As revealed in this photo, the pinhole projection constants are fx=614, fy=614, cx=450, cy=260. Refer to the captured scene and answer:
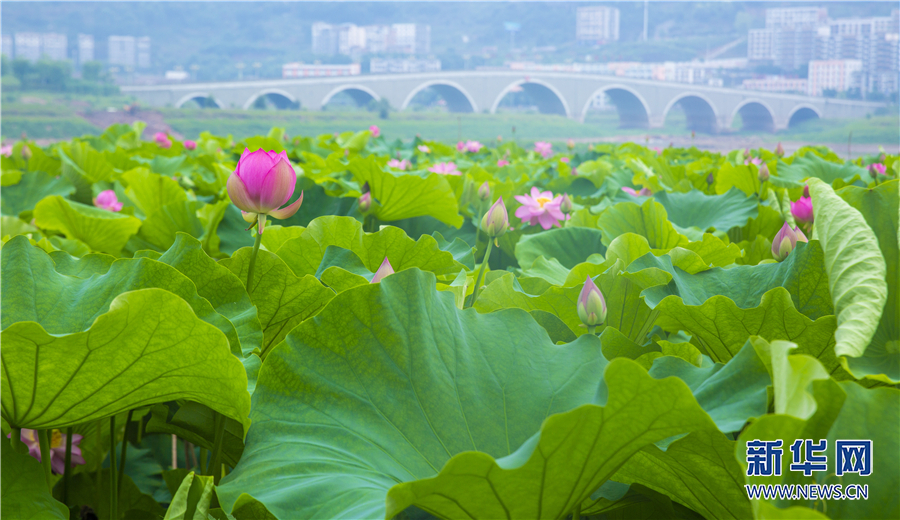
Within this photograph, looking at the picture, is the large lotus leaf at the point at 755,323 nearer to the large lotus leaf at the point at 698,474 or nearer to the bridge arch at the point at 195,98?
the large lotus leaf at the point at 698,474

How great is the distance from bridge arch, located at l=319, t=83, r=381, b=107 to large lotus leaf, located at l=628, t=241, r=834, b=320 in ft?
95.2

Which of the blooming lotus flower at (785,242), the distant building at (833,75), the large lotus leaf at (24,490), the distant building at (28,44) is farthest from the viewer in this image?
the distant building at (28,44)

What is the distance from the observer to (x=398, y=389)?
16.9 inches

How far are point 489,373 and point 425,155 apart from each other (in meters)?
3.02

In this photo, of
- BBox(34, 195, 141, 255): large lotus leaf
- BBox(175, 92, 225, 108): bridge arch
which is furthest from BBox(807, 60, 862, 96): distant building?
BBox(34, 195, 141, 255): large lotus leaf

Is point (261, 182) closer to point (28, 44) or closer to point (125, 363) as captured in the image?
point (125, 363)

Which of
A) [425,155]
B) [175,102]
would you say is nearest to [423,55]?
[175,102]

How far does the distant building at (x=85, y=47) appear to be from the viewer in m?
52.5

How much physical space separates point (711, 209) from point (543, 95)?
3308cm

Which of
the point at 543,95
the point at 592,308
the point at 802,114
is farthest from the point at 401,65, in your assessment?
the point at 592,308

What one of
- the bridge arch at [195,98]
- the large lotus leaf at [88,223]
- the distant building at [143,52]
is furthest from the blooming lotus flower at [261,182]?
the distant building at [143,52]

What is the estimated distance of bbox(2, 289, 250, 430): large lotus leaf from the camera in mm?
387

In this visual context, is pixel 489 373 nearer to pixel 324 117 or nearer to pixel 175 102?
pixel 324 117

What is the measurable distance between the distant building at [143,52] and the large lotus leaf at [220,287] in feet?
217
